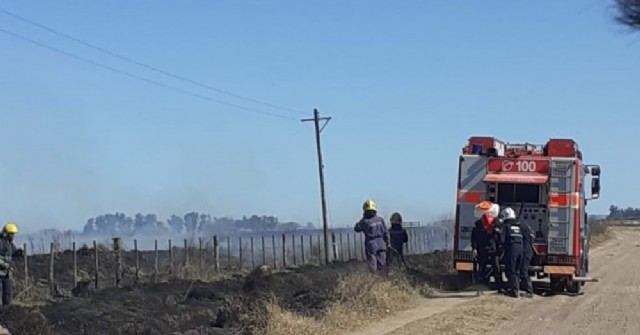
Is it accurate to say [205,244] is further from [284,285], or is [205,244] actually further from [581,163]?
[581,163]

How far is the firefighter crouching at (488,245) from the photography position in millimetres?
23453

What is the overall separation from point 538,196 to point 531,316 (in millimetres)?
5163

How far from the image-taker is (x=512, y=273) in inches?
895

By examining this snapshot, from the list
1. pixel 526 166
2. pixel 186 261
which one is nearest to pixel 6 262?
pixel 526 166

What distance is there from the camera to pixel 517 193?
24328mm

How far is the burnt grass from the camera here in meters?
18.0

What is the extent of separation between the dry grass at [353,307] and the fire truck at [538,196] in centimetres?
257

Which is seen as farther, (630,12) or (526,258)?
(526,258)

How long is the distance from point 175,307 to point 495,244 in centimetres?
694

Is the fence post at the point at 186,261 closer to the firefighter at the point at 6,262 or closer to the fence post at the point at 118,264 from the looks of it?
the fence post at the point at 118,264

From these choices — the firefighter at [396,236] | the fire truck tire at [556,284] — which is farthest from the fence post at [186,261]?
the fire truck tire at [556,284]

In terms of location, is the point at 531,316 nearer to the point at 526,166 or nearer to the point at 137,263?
the point at 526,166

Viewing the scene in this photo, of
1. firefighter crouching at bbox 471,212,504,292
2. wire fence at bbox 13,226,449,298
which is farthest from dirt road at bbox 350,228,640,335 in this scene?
wire fence at bbox 13,226,449,298

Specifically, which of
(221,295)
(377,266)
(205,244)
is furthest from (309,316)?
(205,244)
